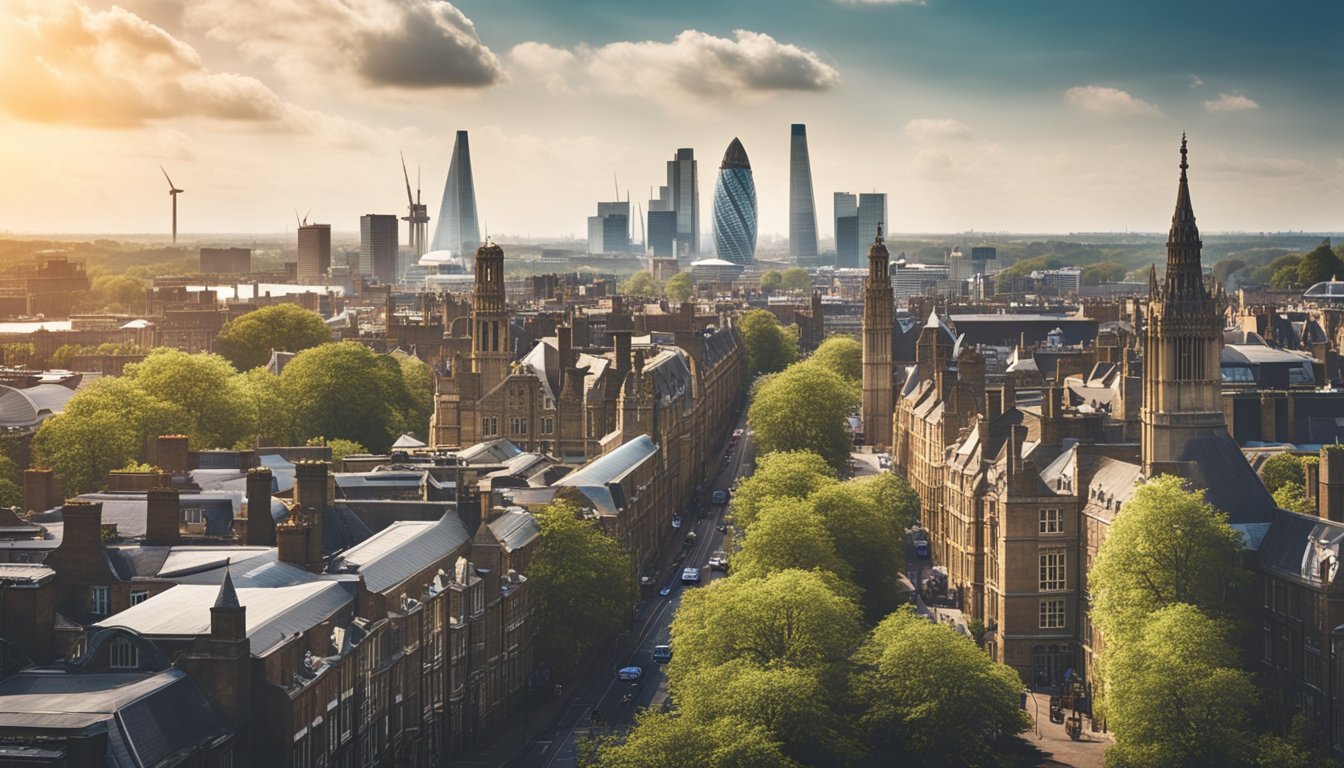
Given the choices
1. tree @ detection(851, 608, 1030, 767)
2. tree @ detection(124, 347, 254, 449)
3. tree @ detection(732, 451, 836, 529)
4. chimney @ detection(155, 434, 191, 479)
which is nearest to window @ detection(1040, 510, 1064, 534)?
tree @ detection(732, 451, 836, 529)

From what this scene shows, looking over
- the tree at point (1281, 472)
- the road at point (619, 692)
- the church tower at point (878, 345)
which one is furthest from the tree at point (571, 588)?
the church tower at point (878, 345)

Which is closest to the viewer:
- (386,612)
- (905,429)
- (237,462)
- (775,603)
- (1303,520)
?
(386,612)

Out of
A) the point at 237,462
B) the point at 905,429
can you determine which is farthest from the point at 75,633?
the point at 905,429

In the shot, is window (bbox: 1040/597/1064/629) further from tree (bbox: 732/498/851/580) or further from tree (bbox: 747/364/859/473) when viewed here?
tree (bbox: 747/364/859/473)

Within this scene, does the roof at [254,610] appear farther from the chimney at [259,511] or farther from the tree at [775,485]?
the tree at [775,485]

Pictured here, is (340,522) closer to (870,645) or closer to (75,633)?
(75,633)

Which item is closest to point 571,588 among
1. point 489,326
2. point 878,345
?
point 489,326
